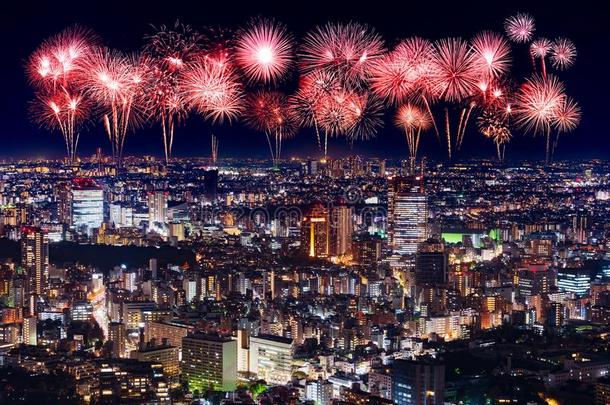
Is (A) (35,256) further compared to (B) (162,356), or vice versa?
(A) (35,256)

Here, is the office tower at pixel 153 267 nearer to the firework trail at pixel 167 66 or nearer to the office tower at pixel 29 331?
the office tower at pixel 29 331

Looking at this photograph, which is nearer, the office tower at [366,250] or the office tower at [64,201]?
the office tower at [64,201]

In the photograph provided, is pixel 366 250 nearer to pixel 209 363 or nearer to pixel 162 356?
pixel 162 356

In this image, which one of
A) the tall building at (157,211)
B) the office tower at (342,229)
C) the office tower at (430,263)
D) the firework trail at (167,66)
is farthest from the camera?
the tall building at (157,211)

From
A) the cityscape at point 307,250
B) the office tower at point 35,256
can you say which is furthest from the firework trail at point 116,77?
the office tower at point 35,256

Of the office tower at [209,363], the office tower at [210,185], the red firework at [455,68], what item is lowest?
the office tower at [209,363]

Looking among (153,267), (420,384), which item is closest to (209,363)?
(420,384)
